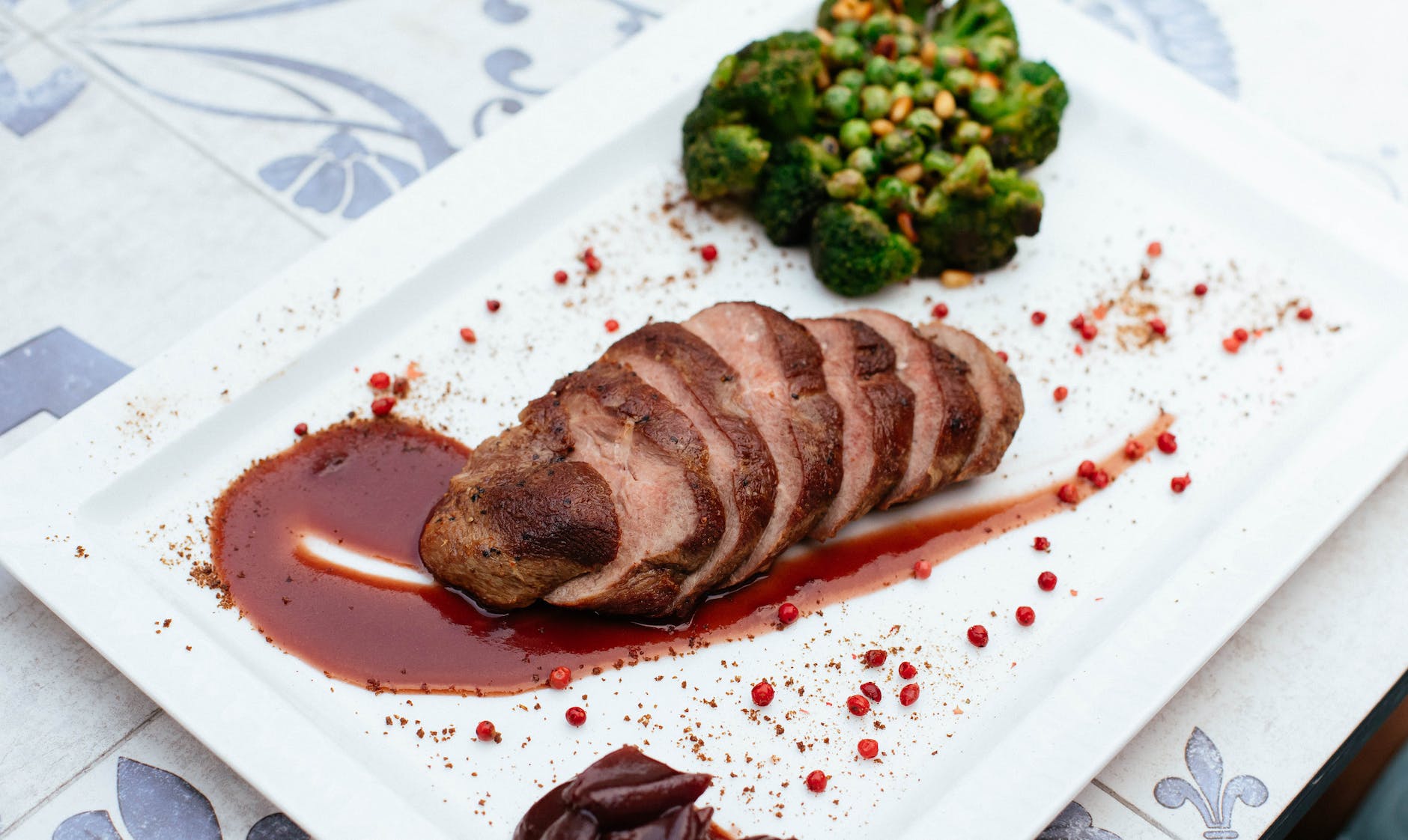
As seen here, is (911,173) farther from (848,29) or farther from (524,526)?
(524,526)

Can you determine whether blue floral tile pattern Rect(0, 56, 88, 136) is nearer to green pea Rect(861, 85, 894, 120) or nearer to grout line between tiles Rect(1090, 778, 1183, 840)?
green pea Rect(861, 85, 894, 120)

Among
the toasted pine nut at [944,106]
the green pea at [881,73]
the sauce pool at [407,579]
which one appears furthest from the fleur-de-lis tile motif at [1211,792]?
the green pea at [881,73]

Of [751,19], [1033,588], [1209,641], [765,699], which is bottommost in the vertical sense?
[765,699]

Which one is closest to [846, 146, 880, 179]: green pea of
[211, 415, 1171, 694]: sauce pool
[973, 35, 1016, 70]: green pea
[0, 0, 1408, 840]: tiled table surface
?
[973, 35, 1016, 70]: green pea

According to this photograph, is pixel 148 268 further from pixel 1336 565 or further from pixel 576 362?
pixel 1336 565

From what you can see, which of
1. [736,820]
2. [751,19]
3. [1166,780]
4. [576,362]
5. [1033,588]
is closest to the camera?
[736,820]

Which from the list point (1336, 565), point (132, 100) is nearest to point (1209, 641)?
point (1336, 565)

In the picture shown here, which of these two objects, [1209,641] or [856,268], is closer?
[1209,641]
